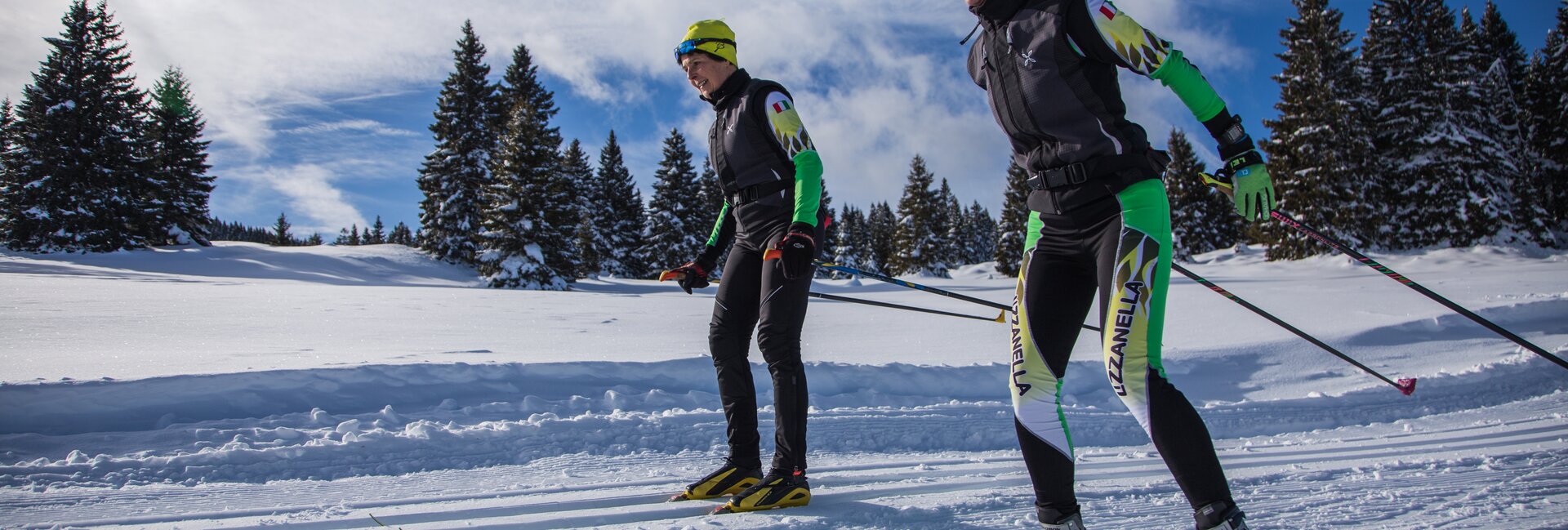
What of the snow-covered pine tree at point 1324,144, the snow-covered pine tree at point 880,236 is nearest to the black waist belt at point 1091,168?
the snow-covered pine tree at point 1324,144

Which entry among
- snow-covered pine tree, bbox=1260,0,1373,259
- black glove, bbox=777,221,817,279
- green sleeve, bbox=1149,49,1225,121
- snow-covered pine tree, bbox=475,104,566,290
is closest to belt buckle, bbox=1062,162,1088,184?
green sleeve, bbox=1149,49,1225,121

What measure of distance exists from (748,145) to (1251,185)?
75.2 inches

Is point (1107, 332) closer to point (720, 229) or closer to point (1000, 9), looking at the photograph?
point (1000, 9)

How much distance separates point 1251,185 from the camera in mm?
2047

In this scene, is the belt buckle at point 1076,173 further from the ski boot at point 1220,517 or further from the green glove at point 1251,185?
the ski boot at point 1220,517

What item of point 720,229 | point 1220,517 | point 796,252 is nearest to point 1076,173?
point 1220,517

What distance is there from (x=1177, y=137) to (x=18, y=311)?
170ft

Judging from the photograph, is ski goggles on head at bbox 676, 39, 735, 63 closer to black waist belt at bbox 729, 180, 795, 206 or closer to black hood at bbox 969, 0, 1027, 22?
black waist belt at bbox 729, 180, 795, 206

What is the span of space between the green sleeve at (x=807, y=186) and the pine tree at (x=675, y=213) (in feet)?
113

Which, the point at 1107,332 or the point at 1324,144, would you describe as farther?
the point at 1324,144

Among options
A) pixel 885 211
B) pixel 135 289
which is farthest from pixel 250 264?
pixel 885 211

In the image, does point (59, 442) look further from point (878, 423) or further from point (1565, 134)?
point (1565, 134)

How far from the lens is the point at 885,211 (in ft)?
269

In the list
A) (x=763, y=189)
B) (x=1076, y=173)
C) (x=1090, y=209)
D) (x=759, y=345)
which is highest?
(x=763, y=189)
